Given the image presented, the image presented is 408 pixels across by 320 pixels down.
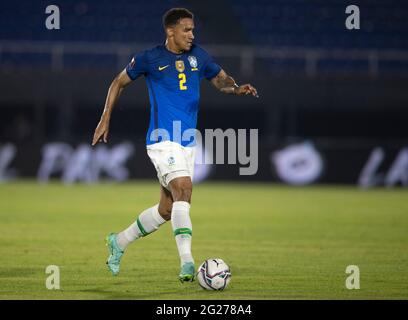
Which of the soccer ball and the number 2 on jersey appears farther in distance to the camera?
the number 2 on jersey

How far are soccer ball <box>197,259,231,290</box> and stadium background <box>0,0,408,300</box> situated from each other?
4448 mm

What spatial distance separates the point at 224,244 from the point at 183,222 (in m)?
3.36

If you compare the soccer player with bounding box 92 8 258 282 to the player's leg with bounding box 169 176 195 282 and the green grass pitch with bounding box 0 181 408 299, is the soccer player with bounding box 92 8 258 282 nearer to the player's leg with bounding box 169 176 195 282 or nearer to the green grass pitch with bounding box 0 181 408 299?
the player's leg with bounding box 169 176 195 282

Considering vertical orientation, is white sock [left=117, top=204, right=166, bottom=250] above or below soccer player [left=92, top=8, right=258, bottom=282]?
below

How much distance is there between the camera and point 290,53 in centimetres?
2420

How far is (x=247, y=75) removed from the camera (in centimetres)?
2408

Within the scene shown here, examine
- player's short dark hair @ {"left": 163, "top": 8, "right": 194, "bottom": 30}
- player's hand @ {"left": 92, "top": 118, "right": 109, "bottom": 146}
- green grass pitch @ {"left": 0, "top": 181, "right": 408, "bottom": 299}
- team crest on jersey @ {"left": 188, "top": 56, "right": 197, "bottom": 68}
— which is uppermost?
player's short dark hair @ {"left": 163, "top": 8, "right": 194, "bottom": 30}

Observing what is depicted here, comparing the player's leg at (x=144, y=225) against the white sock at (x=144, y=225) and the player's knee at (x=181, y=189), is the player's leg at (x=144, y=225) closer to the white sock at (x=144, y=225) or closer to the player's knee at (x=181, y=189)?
the white sock at (x=144, y=225)

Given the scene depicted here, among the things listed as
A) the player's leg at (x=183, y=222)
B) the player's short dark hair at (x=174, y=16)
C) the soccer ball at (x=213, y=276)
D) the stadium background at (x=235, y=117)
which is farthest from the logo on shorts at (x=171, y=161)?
the stadium background at (x=235, y=117)

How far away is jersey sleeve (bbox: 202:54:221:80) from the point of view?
860 centimetres

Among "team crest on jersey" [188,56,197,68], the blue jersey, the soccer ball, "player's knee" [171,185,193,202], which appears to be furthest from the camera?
"team crest on jersey" [188,56,197,68]

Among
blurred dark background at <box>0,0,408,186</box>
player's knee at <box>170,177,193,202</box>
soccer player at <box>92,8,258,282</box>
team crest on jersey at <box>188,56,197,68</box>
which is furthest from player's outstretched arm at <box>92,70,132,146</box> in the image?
blurred dark background at <box>0,0,408,186</box>

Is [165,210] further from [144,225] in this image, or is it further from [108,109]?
[108,109]
